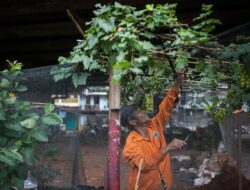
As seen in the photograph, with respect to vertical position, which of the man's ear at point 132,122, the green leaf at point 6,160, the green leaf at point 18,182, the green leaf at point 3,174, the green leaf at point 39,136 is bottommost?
the green leaf at point 18,182

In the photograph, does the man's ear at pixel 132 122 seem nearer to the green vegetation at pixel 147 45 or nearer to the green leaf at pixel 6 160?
the green vegetation at pixel 147 45

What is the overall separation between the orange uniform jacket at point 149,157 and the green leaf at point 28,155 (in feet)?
2.81

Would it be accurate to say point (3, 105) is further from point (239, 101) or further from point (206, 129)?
point (206, 129)

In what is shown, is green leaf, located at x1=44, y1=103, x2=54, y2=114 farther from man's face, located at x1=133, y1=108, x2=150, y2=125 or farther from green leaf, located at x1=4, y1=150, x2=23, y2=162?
man's face, located at x1=133, y1=108, x2=150, y2=125

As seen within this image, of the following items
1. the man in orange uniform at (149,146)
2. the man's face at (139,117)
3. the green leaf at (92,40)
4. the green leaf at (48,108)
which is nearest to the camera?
the green leaf at (92,40)

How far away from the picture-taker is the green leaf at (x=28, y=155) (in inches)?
111

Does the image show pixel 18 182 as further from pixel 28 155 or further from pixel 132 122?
pixel 132 122

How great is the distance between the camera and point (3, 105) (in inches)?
114

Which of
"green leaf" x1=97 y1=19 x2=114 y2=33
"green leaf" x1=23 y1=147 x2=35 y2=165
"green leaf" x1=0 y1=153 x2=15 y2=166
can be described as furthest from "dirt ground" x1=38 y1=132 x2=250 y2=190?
"green leaf" x1=97 y1=19 x2=114 y2=33

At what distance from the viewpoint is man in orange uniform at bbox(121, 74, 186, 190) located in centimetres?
341

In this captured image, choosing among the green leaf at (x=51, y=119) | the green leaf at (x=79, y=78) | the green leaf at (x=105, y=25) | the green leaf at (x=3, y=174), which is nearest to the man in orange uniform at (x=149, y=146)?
the green leaf at (x=51, y=119)

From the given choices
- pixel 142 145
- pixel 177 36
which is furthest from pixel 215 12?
pixel 177 36

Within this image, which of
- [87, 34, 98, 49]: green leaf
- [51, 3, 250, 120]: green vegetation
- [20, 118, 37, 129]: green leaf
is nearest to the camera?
[51, 3, 250, 120]: green vegetation

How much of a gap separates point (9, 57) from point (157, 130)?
3.63m
